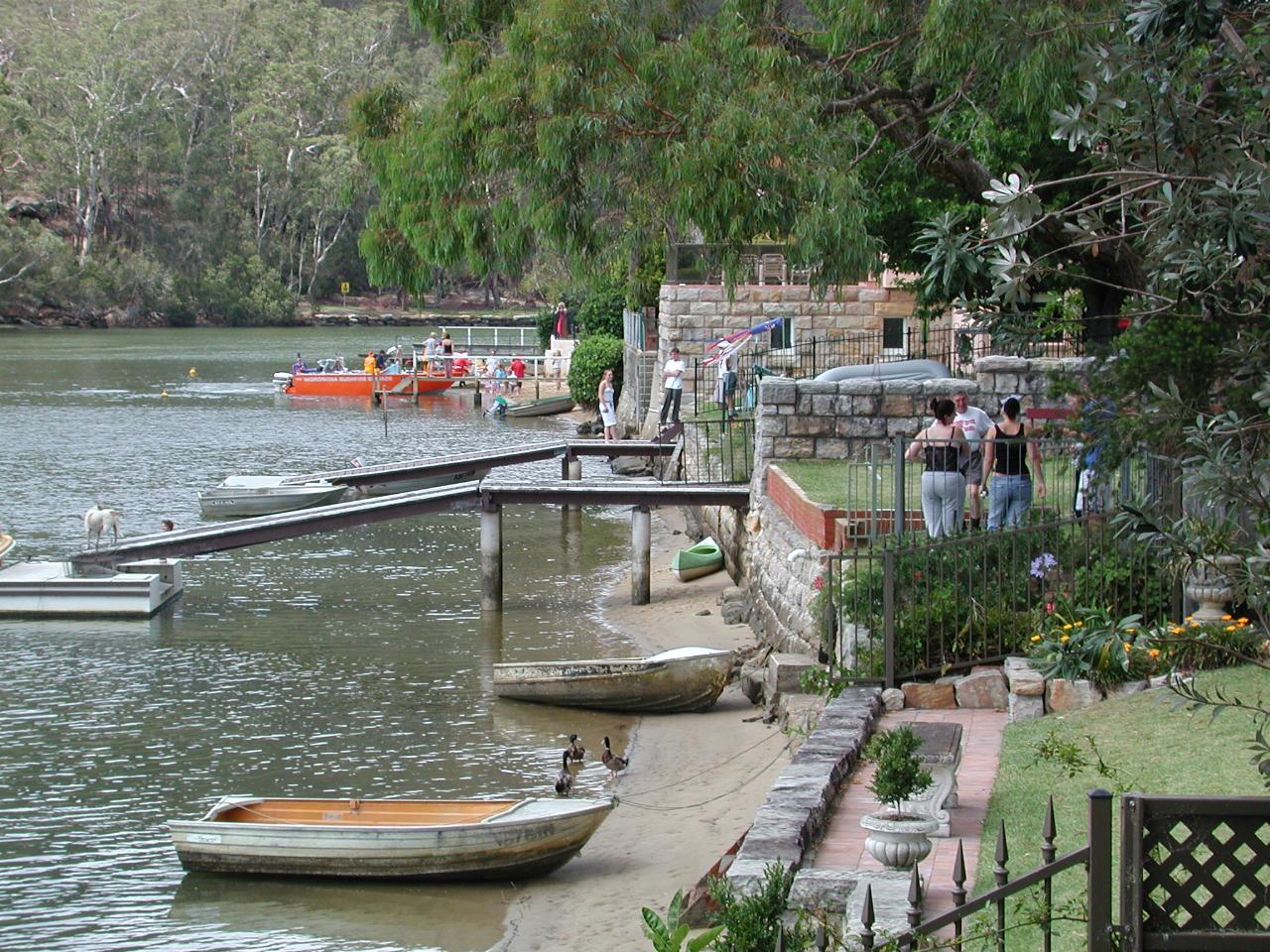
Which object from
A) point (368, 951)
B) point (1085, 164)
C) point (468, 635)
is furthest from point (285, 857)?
point (1085, 164)

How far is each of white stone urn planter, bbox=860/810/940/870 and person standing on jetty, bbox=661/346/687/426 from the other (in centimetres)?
2305

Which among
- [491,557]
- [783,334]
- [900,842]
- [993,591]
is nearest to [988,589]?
[993,591]

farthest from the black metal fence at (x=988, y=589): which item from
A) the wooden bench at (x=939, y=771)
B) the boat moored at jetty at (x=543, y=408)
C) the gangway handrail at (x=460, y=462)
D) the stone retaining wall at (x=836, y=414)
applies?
the boat moored at jetty at (x=543, y=408)

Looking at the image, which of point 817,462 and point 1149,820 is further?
point 817,462

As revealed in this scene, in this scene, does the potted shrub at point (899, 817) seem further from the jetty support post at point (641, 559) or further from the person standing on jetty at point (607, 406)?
the person standing on jetty at point (607, 406)

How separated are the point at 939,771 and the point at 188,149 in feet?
360

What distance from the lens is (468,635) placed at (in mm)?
20484

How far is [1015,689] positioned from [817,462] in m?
8.34

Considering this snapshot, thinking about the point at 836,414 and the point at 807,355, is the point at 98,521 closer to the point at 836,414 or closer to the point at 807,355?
the point at 836,414

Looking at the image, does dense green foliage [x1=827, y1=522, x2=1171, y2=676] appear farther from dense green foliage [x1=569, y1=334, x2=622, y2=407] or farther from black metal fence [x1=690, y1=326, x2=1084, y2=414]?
dense green foliage [x1=569, y1=334, x2=622, y2=407]

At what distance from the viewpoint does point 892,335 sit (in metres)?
30.6

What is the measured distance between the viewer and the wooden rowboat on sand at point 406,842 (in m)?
11.2

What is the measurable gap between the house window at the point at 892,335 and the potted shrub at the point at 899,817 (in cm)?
2130

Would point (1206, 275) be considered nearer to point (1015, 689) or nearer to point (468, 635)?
point (1015, 689)
